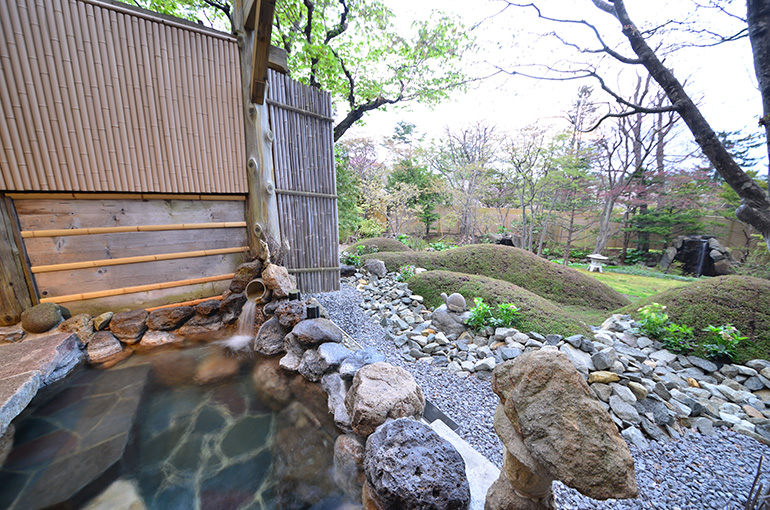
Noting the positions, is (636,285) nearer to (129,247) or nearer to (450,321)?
(450,321)

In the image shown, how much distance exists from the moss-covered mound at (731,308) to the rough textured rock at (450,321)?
2.11m

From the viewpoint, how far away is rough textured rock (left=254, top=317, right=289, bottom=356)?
275 centimetres

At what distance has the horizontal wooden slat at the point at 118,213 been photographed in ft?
8.33

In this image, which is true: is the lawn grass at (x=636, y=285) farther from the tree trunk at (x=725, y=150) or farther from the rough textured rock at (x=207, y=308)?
the rough textured rock at (x=207, y=308)

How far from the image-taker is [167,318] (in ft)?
9.90

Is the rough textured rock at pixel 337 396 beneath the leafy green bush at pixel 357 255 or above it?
beneath

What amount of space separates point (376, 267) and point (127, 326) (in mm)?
3534

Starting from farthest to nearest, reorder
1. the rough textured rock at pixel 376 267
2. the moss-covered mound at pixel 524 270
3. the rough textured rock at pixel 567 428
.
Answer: the rough textured rock at pixel 376 267
the moss-covered mound at pixel 524 270
the rough textured rock at pixel 567 428

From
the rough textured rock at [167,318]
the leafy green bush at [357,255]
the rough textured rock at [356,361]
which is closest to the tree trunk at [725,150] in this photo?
the rough textured rock at [356,361]

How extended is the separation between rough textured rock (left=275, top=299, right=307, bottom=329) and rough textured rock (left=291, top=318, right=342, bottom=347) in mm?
156

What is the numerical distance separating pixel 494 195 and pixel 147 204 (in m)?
10.6

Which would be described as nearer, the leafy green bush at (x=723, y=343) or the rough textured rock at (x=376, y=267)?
the leafy green bush at (x=723, y=343)


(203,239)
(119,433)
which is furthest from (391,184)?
(119,433)

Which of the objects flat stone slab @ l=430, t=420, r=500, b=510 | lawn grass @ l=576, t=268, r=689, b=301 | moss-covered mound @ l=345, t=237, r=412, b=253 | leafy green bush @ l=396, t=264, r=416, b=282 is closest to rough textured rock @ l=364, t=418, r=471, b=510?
flat stone slab @ l=430, t=420, r=500, b=510
